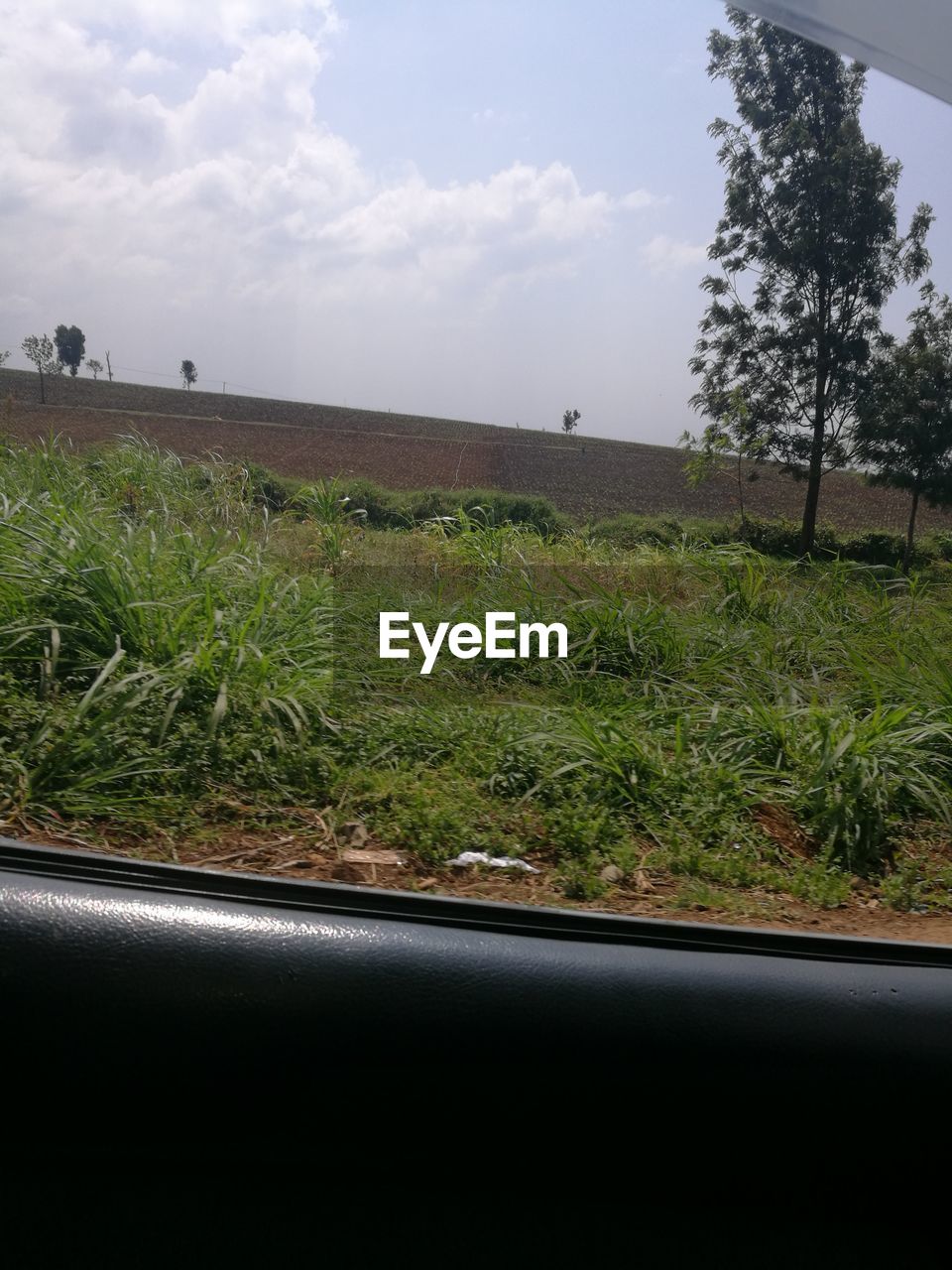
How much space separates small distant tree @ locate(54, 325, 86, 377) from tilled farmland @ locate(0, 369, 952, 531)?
3.0 inches

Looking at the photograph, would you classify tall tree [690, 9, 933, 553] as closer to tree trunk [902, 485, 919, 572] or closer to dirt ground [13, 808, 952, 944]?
tree trunk [902, 485, 919, 572]

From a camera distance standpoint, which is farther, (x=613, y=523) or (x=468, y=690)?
(x=613, y=523)

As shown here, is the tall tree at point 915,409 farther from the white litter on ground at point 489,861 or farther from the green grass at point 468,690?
the white litter on ground at point 489,861

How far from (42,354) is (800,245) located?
2109 mm

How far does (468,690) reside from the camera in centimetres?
285

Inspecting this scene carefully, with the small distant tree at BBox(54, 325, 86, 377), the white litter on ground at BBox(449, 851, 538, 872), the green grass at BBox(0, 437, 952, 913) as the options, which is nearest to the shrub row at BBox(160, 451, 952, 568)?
the green grass at BBox(0, 437, 952, 913)

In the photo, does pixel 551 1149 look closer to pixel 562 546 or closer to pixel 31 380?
pixel 562 546

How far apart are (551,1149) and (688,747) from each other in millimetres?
1246

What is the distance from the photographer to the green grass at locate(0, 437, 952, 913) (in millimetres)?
2412

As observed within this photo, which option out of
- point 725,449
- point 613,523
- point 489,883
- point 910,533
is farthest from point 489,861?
point 910,533

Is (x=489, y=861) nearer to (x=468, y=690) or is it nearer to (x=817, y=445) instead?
(x=468, y=690)

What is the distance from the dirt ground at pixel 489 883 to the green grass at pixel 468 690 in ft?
0.14

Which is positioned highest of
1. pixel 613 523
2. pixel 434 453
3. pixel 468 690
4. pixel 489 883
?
pixel 434 453

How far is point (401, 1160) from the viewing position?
5.76 ft
